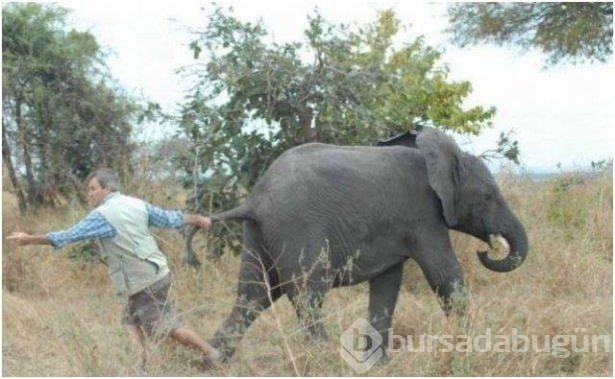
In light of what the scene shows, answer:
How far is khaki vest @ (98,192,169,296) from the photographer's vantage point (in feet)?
19.7

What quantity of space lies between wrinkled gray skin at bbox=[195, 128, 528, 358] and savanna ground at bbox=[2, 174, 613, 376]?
0.20 metres

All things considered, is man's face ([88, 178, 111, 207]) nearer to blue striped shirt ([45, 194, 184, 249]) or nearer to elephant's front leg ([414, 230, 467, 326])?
blue striped shirt ([45, 194, 184, 249])

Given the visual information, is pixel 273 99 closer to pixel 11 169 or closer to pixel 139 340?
pixel 139 340

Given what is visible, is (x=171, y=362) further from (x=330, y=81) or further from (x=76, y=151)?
(x=76, y=151)

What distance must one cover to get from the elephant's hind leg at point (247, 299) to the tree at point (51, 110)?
860 cm

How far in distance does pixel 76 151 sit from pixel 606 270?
31.1ft

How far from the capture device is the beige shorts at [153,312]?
237 inches

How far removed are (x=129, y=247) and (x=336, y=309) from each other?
5.58 ft

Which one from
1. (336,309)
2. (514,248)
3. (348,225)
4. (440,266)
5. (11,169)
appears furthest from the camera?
(11,169)

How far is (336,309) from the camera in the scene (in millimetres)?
7059

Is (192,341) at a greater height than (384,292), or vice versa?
(384,292)

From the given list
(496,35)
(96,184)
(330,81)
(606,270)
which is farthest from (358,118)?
(496,35)

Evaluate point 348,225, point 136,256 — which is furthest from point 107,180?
point 348,225

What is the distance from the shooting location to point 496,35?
16.1 meters
